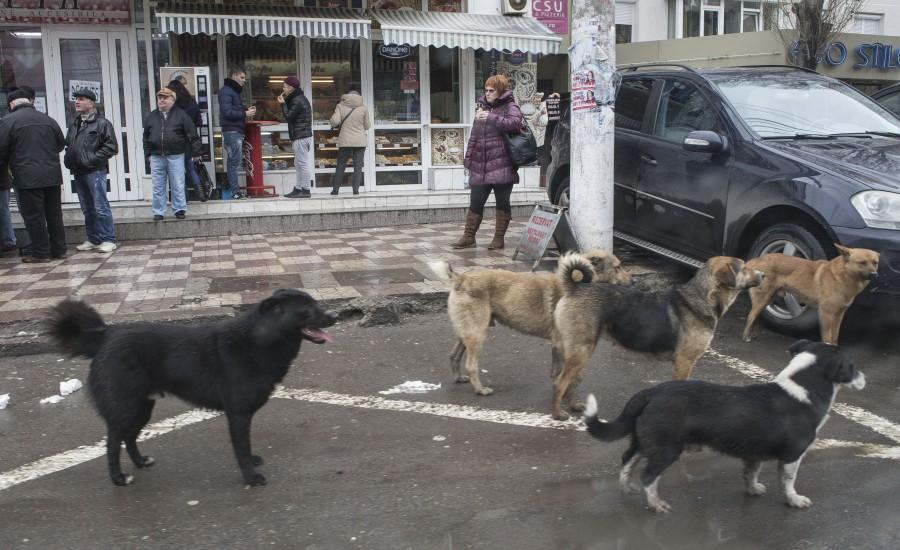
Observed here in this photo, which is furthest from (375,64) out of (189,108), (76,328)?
(76,328)

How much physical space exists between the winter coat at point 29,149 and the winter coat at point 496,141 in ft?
16.5

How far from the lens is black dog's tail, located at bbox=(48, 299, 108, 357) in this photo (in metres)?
3.99

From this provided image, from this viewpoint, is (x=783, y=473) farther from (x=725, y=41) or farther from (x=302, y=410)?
(x=725, y=41)

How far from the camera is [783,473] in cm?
371

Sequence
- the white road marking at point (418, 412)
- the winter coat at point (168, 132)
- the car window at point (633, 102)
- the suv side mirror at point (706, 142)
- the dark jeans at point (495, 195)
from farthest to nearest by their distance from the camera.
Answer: the winter coat at point (168, 132) < the dark jeans at point (495, 195) < the car window at point (633, 102) < the suv side mirror at point (706, 142) < the white road marking at point (418, 412)

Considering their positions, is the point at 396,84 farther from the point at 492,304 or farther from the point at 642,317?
the point at 642,317

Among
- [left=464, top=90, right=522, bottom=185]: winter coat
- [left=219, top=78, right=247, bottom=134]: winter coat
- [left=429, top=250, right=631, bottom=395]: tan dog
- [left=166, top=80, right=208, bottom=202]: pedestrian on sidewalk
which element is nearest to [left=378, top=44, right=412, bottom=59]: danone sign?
[left=219, top=78, right=247, bottom=134]: winter coat

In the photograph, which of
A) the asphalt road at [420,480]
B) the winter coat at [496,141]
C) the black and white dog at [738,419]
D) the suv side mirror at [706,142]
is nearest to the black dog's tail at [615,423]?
the black and white dog at [738,419]

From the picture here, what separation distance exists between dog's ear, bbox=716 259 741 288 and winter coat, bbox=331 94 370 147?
9.29m

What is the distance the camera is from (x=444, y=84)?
49.6 feet

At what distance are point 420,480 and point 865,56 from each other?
754 inches

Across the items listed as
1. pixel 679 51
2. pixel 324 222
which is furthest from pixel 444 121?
pixel 679 51

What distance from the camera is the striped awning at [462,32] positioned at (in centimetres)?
1354

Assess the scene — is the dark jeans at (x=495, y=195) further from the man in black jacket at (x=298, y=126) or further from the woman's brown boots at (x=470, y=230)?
the man in black jacket at (x=298, y=126)
